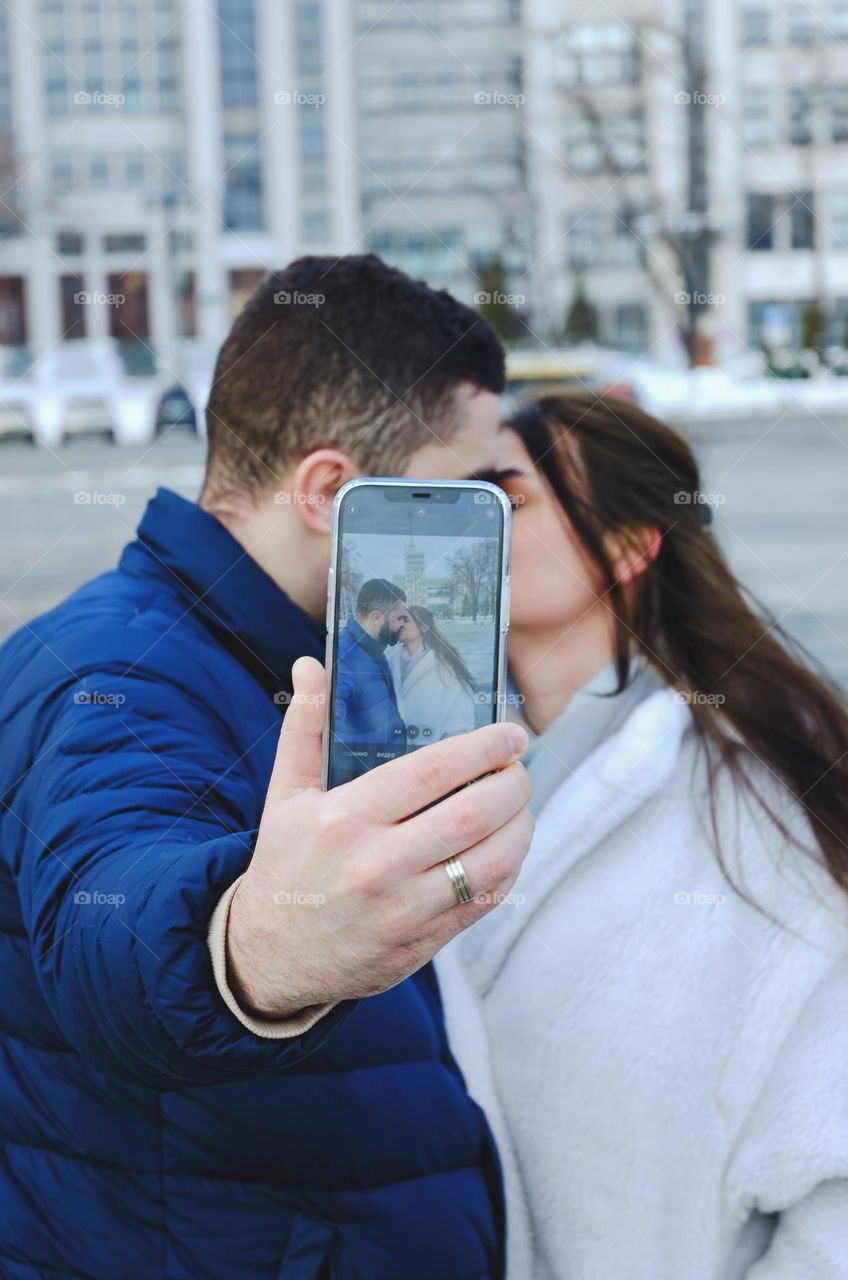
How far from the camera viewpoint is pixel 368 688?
1.35 metres

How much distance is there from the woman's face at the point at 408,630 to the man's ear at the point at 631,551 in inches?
49.7

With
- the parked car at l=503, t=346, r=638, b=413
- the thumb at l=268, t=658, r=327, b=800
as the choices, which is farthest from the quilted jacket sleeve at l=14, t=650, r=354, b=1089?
the parked car at l=503, t=346, r=638, b=413

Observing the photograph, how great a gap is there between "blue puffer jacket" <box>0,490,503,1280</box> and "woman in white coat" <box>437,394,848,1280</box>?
8.1 inches

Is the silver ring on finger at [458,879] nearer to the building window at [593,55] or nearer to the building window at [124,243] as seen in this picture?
the building window at [593,55]

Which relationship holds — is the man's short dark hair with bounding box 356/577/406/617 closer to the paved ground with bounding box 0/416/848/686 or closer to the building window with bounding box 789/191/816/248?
the paved ground with bounding box 0/416/848/686

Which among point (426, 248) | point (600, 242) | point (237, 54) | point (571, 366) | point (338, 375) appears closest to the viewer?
point (338, 375)

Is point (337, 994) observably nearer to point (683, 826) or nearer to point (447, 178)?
point (683, 826)

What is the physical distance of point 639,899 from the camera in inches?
84.7

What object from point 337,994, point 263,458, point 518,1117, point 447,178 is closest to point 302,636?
point 263,458

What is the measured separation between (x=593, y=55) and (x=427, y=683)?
162ft

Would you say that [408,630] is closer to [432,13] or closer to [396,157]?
[396,157]

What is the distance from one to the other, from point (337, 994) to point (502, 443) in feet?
5.27

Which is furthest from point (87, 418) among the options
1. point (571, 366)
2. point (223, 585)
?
point (223, 585)

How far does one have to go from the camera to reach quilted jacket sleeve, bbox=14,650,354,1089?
1.27m
